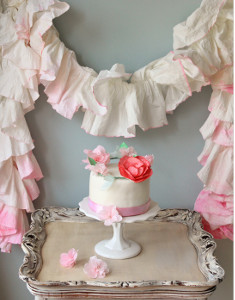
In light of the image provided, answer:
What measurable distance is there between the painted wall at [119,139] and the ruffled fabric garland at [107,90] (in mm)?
59

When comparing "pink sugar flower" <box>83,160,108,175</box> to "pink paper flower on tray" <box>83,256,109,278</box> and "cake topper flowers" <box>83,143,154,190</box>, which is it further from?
"pink paper flower on tray" <box>83,256,109,278</box>

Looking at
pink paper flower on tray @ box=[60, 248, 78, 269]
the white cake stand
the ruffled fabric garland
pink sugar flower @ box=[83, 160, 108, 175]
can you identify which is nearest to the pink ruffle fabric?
the ruffled fabric garland

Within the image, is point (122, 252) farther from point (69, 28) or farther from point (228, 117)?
point (69, 28)

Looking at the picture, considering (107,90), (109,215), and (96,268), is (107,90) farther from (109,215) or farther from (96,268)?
(96,268)

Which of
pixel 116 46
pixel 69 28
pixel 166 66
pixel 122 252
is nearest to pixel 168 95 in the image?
Answer: pixel 166 66

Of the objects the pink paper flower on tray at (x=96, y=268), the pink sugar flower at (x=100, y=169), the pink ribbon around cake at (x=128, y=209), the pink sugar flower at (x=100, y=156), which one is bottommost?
the pink paper flower on tray at (x=96, y=268)

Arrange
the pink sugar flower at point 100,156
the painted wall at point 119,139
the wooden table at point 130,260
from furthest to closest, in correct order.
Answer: the painted wall at point 119,139, the pink sugar flower at point 100,156, the wooden table at point 130,260

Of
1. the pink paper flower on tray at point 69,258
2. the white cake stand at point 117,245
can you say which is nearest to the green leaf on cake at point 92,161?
the white cake stand at point 117,245

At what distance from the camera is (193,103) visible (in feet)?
4.44

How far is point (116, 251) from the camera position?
117cm

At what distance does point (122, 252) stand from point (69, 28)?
2.14 feet

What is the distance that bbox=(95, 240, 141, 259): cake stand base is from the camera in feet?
3.78

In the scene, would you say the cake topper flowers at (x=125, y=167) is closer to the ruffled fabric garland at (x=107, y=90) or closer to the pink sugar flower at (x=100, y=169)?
the pink sugar flower at (x=100, y=169)

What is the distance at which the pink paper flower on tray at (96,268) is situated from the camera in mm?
1055
